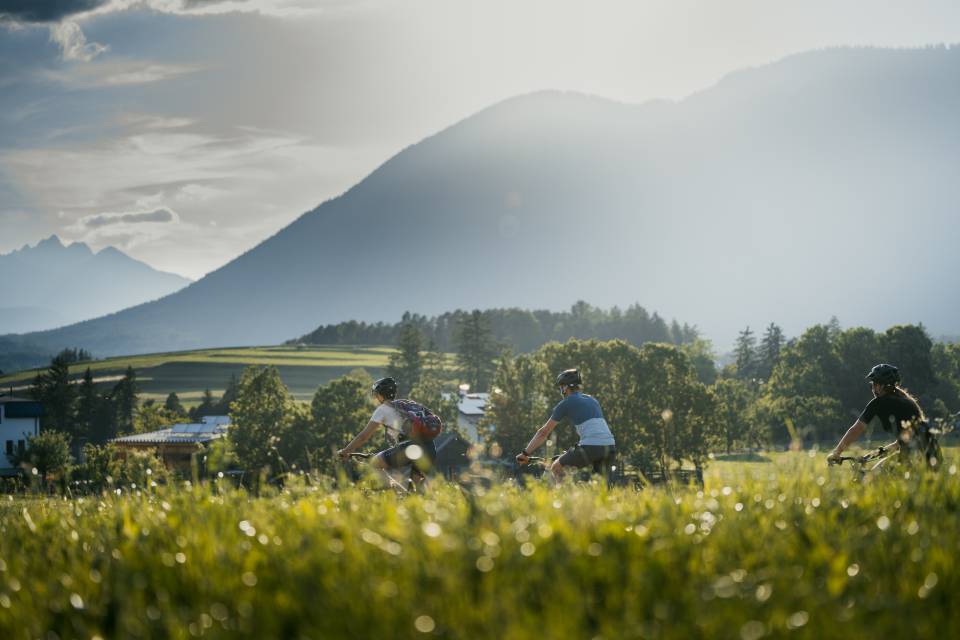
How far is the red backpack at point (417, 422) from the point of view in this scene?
11.8 metres

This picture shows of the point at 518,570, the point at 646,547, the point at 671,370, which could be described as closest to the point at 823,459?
the point at 646,547

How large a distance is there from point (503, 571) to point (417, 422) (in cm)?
737

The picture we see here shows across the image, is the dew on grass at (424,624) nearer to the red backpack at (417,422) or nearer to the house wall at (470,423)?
the red backpack at (417,422)

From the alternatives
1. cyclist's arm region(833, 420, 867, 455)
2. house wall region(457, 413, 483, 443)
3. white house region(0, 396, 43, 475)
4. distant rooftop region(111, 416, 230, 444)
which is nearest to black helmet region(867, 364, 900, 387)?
cyclist's arm region(833, 420, 867, 455)

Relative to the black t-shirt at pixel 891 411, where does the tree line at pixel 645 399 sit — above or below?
below

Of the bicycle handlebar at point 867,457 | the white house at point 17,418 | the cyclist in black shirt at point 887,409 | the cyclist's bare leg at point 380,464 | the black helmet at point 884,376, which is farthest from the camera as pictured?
the white house at point 17,418

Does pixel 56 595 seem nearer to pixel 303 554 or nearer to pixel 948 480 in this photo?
pixel 303 554

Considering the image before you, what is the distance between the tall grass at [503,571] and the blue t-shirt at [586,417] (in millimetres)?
5066

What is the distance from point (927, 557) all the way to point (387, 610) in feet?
11.2

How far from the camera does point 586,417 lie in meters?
12.3

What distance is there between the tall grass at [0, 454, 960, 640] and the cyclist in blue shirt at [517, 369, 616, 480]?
4.91m

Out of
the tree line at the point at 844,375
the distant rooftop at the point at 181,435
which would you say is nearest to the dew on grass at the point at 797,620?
the tree line at the point at 844,375

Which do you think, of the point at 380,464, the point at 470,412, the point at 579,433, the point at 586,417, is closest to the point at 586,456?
the point at 579,433

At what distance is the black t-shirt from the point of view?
34.1ft
